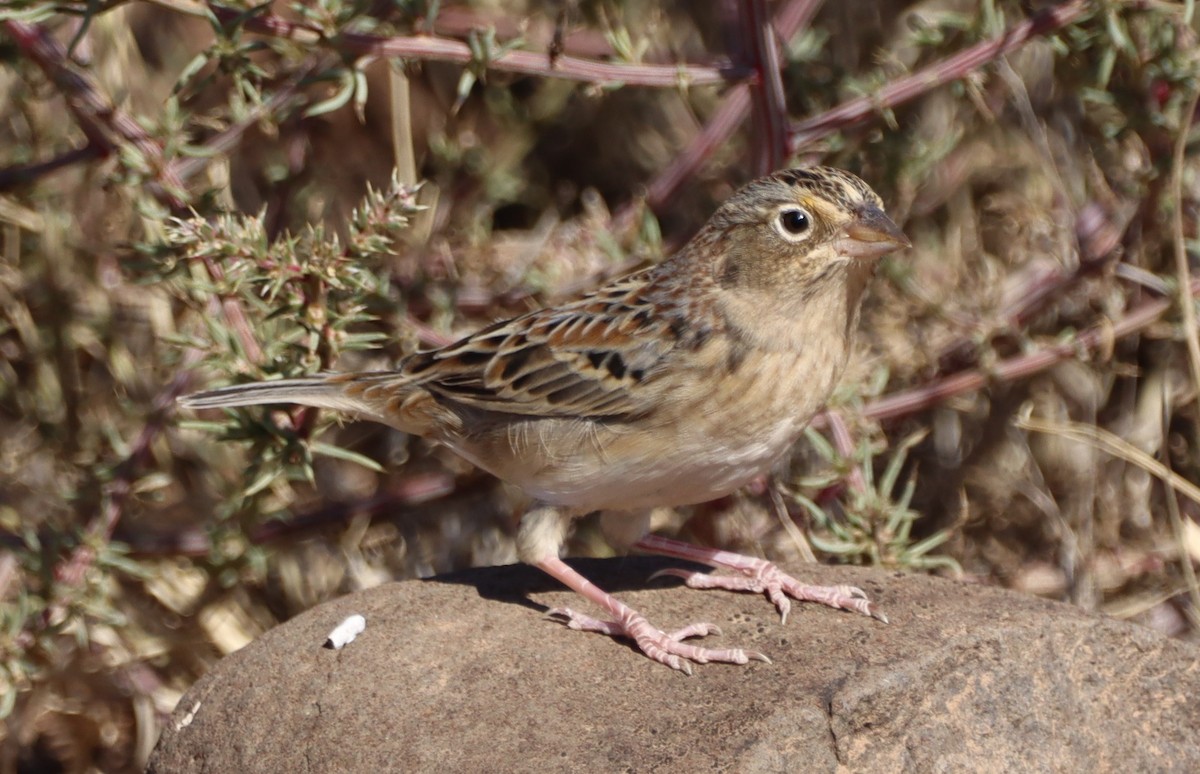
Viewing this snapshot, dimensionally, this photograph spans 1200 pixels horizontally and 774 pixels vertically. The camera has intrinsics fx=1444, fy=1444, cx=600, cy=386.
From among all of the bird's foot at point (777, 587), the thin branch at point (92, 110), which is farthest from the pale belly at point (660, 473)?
the thin branch at point (92, 110)

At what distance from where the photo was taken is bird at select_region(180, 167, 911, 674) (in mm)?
4902

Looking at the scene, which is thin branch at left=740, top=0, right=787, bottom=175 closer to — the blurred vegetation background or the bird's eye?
the blurred vegetation background

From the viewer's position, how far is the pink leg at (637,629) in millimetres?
4621

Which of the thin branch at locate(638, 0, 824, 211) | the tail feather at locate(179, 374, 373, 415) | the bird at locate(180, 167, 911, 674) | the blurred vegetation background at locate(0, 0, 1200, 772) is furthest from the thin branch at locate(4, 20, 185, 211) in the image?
the thin branch at locate(638, 0, 824, 211)

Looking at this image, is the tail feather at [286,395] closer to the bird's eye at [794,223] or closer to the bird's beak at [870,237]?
the bird's eye at [794,223]

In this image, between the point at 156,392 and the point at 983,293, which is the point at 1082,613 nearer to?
the point at 983,293

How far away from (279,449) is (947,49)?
3.30 metres

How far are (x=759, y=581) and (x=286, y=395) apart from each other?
1.85 meters

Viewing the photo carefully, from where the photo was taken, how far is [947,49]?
6258 millimetres

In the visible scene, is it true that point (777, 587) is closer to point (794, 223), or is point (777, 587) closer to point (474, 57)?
point (794, 223)

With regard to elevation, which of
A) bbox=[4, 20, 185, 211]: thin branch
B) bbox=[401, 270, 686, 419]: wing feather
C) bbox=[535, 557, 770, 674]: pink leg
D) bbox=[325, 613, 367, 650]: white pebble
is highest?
bbox=[4, 20, 185, 211]: thin branch

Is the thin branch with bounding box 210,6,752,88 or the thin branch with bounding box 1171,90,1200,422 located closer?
the thin branch with bounding box 210,6,752,88

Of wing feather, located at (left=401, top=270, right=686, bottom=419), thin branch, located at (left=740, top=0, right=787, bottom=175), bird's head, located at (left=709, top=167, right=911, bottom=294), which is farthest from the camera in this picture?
thin branch, located at (left=740, top=0, right=787, bottom=175)

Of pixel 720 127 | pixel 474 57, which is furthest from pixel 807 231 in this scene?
pixel 720 127
